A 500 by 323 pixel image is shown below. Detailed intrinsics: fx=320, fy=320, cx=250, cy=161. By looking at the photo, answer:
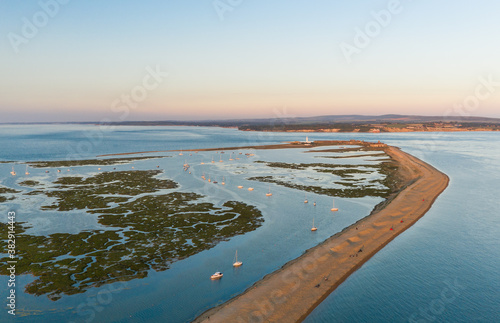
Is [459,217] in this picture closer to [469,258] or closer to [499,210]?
[499,210]

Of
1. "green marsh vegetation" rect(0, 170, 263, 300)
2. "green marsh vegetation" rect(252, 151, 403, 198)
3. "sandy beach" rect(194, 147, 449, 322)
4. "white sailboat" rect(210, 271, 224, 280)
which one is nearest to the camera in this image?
"sandy beach" rect(194, 147, 449, 322)

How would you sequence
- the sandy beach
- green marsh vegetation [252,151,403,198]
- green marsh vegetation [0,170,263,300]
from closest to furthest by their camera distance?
the sandy beach, green marsh vegetation [0,170,263,300], green marsh vegetation [252,151,403,198]

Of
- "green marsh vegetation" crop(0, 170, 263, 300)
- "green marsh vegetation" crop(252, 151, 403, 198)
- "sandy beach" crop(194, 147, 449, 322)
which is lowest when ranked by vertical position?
"green marsh vegetation" crop(252, 151, 403, 198)

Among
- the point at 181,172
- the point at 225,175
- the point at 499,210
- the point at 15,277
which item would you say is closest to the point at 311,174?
the point at 225,175
